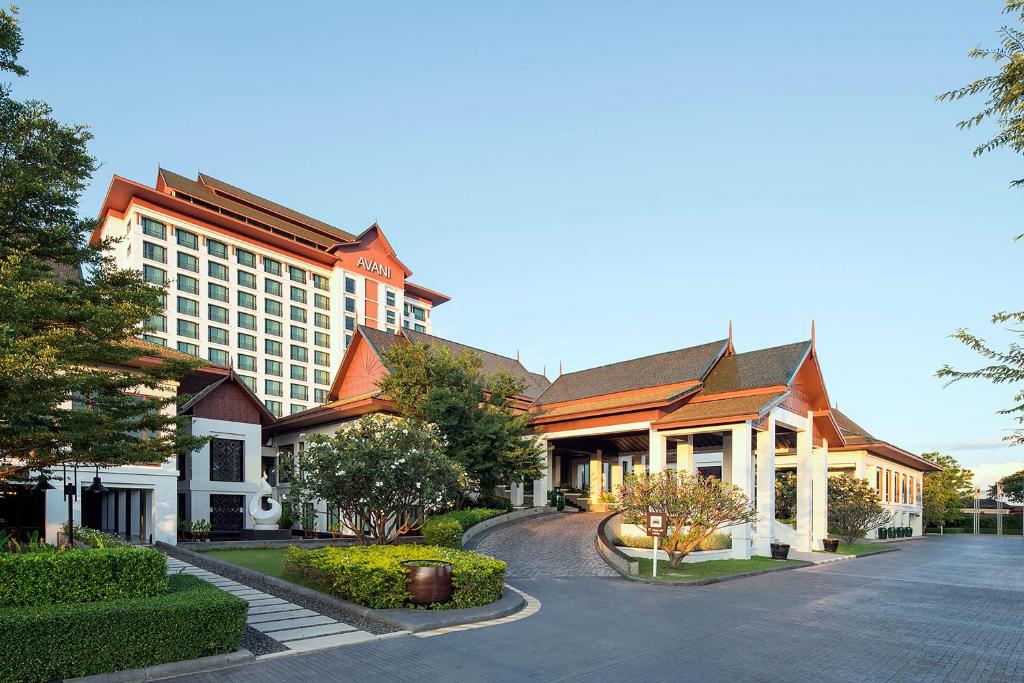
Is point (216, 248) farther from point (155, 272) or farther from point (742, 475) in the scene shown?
point (742, 475)

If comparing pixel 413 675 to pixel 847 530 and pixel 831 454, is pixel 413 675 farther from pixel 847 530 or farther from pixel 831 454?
pixel 831 454

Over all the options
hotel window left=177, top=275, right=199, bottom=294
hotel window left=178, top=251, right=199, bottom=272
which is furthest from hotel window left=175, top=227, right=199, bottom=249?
hotel window left=177, top=275, right=199, bottom=294

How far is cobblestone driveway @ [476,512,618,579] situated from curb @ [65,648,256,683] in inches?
396

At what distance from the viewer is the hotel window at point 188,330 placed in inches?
2696

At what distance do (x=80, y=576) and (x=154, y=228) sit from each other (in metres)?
66.5

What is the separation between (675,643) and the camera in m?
11.1

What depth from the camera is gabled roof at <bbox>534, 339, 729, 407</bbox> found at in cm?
3082

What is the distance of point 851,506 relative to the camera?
3362cm

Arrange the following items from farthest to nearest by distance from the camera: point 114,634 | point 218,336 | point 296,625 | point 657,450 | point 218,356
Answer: point 218,336 < point 218,356 < point 657,450 < point 296,625 < point 114,634

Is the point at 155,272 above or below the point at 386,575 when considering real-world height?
above

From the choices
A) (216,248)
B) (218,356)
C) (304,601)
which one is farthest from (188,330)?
(304,601)

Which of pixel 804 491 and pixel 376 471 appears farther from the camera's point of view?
pixel 804 491

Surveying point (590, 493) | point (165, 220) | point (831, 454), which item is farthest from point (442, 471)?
point (165, 220)

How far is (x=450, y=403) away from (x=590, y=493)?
1499cm
